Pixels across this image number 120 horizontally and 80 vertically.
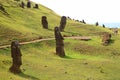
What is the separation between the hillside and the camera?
77.1 m

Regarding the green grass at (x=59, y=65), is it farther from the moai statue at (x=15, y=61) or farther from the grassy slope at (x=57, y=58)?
the moai statue at (x=15, y=61)

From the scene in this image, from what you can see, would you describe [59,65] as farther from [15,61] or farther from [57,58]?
[15,61]

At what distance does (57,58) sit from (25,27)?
29.0m

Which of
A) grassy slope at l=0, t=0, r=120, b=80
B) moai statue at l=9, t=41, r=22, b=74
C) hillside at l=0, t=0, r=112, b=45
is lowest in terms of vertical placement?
hillside at l=0, t=0, r=112, b=45

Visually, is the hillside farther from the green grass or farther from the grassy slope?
the green grass

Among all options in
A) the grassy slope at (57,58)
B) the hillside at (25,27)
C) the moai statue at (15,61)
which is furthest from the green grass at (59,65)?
the hillside at (25,27)

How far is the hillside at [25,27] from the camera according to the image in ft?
253

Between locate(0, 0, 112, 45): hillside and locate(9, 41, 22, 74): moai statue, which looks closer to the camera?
locate(9, 41, 22, 74): moai statue

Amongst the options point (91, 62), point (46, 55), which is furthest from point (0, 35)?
point (91, 62)

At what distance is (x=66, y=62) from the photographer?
196 feet

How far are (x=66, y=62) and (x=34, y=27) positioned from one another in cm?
3582

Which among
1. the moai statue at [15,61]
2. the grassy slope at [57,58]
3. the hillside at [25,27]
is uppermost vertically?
the moai statue at [15,61]

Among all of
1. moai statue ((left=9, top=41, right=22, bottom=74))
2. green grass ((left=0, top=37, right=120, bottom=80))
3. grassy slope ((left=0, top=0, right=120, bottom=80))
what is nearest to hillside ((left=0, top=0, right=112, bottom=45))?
grassy slope ((left=0, top=0, right=120, bottom=80))

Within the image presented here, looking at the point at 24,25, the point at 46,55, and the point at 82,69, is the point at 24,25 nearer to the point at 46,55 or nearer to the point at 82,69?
the point at 46,55
